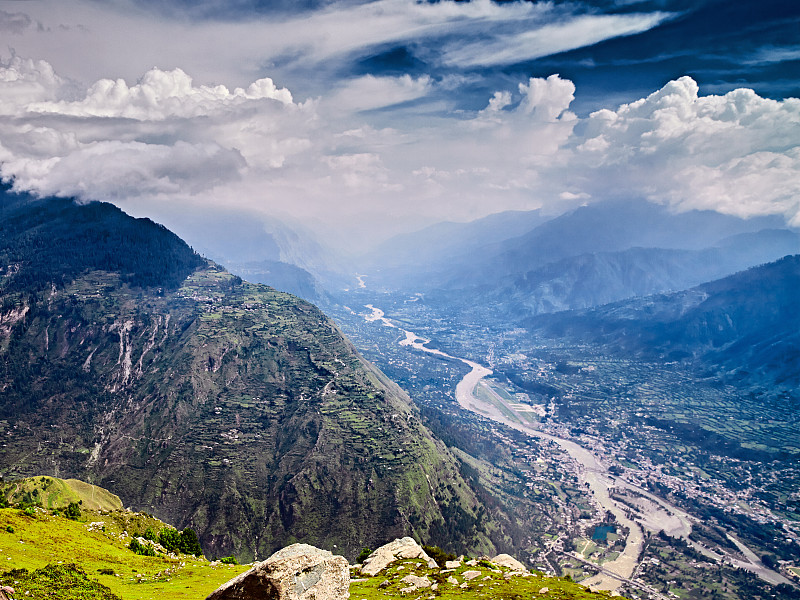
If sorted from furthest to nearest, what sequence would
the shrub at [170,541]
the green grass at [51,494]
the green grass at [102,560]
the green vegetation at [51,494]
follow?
1. the green grass at [51,494]
2. the green vegetation at [51,494]
3. the shrub at [170,541]
4. the green grass at [102,560]

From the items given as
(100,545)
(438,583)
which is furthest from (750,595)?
(100,545)

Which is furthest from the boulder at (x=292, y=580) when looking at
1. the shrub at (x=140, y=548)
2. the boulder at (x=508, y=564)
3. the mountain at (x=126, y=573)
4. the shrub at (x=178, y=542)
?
the shrub at (x=178, y=542)

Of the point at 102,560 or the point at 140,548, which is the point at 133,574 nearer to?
the point at 102,560

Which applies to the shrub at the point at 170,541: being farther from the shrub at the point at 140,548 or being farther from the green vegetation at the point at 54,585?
the green vegetation at the point at 54,585

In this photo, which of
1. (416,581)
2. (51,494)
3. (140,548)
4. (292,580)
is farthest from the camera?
(51,494)

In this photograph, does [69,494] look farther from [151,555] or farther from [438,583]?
[438,583]

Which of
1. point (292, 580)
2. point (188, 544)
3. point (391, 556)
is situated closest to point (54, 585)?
point (292, 580)
